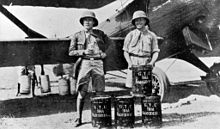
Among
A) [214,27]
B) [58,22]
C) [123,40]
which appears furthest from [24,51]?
[214,27]

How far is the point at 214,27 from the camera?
510 cm

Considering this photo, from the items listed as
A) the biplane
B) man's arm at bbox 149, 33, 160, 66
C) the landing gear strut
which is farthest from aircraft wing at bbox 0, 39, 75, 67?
the landing gear strut

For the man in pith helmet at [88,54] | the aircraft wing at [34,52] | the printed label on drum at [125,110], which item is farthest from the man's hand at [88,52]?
the printed label on drum at [125,110]

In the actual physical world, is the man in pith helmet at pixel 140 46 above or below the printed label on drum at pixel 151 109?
above

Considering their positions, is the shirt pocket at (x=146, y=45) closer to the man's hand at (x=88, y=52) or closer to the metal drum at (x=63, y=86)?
the man's hand at (x=88, y=52)

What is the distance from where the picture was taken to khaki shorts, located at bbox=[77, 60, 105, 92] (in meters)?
4.34

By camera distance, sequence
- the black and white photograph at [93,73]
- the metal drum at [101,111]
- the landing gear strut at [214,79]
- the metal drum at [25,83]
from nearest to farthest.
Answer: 1. the metal drum at [101,111]
2. the black and white photograph at [93,73]
3. the metal drum at [25,83]
4. the landing gear strut at [214,79]

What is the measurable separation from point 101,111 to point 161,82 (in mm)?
1013

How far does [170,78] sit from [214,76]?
2.57 ft

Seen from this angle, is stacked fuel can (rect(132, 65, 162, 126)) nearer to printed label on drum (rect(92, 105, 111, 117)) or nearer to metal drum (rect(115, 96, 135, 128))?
metal drum (rect(115, 96, 135, 128))

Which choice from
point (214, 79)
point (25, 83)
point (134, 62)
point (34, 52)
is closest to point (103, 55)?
point (134, 62)

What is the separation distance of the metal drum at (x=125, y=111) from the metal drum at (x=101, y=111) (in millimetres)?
114

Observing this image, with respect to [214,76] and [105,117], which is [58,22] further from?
[214,76]

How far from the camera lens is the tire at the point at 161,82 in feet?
15.1
